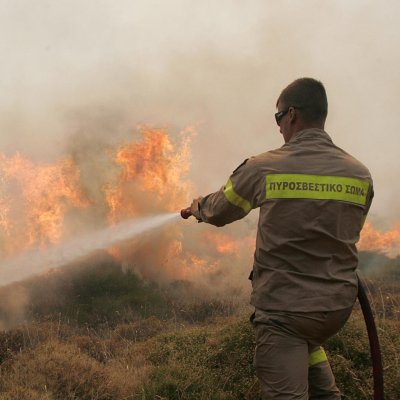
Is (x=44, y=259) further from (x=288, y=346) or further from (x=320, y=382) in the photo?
(x=288, y=346)

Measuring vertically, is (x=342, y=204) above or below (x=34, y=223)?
below

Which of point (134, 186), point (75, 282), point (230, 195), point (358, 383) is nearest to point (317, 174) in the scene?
point (230, 195)

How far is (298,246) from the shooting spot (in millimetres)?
2432

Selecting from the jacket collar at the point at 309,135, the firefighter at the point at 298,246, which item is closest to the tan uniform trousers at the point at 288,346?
the firefighter at the point at 298,246

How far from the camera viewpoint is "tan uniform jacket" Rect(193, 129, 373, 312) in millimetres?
2426

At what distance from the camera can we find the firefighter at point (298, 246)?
242 cm

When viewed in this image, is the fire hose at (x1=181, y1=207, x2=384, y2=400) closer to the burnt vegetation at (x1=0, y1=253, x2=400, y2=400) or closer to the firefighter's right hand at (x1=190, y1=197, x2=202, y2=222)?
the firefighter's right hand at (x1=190, y1=197, x2=202, y2=222)

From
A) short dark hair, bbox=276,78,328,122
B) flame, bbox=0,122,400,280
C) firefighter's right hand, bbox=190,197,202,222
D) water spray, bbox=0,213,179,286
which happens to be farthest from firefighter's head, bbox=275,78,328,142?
flame, bbox=0,122,400,280

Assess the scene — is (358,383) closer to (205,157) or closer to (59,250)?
(59,250)

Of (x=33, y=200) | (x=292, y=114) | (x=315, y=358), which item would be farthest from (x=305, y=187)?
(x=33, y=200)

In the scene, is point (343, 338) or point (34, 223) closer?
point (343, 338)

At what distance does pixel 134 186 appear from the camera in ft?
50.9

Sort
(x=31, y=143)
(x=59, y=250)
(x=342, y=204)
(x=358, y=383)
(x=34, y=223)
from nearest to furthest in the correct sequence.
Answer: (x=342, y=204)
(x=358, y=383)
(x=59, y=250)
(x=34, y=223)
(x=31, y=143)

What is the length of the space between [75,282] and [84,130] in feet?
20.1
